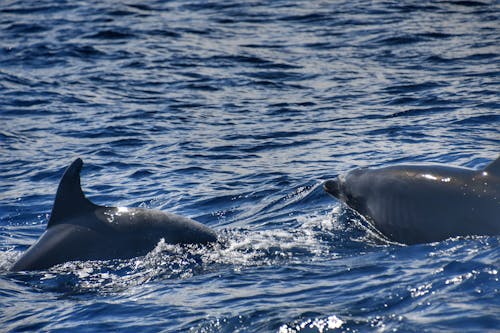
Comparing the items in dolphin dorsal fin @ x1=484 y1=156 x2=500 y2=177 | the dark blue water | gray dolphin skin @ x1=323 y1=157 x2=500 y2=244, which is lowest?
the dark blue water

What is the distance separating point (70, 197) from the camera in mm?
12250

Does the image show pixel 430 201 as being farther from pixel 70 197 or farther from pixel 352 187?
pixel 70 197

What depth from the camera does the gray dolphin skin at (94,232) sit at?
1215 centimetres

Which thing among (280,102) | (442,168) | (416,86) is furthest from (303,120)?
(442,168)

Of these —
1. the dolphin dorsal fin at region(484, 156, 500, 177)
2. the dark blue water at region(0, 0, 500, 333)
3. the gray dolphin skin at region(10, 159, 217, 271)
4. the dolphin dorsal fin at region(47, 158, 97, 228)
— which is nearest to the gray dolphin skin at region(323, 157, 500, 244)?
the dolphin dorsal fin at region(484, 156, 500, 177)

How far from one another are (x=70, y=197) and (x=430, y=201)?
14.2 feet

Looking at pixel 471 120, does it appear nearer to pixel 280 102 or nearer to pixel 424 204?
pixel 280 102

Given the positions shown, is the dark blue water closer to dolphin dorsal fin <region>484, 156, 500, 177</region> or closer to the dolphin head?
the dolphin head

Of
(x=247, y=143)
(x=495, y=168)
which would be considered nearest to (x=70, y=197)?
(x=495, y=168)

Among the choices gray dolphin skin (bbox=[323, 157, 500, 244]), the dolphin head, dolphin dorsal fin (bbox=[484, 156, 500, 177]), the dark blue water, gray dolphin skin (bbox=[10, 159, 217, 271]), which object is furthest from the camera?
the dolphin head

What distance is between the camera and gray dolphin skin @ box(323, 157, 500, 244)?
11.6 meters

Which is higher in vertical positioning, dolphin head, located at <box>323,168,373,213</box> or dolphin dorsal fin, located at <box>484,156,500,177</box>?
dolphin dorsal fin, located at <box>484,156,500,177</box>

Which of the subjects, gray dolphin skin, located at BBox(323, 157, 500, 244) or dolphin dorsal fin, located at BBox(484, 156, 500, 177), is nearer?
gray dolphin skin, located at BBox(323, 157, 500, 244)

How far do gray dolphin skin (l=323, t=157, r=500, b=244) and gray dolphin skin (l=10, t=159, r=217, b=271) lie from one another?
7.40 ft
